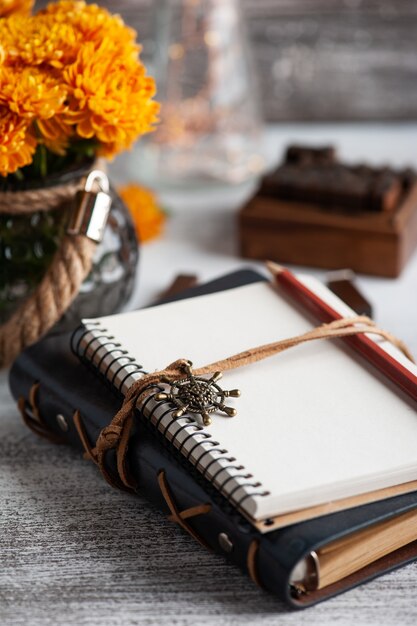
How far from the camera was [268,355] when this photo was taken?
2.46 ft

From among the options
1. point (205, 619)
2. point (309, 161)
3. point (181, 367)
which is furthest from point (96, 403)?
point (309, 161)

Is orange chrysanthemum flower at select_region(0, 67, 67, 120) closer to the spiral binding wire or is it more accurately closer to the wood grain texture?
the spiral binding wire

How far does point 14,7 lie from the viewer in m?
0.91

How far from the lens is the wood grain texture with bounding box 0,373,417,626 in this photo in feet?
2.11

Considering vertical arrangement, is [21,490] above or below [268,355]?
below

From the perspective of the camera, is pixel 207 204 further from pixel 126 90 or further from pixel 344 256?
pixel 126 90

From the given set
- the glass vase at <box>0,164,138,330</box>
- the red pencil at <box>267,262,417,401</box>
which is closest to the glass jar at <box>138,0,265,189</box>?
the glass vase at <box>0,164,138,330</box>

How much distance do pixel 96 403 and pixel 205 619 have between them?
0.66 feet

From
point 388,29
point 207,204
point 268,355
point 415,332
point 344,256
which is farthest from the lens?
point 388,29

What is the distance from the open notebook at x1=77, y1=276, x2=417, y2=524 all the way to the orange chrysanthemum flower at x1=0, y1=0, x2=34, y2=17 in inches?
12.5

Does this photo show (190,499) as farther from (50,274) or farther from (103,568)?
(50,274)

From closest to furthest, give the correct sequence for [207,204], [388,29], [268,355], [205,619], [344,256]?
1. [205,619]
2. [268,355]
3. [344,256]
4. [207,204]
5. [388,29]

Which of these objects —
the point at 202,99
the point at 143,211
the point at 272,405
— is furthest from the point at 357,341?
the point at 202,99

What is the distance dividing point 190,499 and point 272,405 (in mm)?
92
